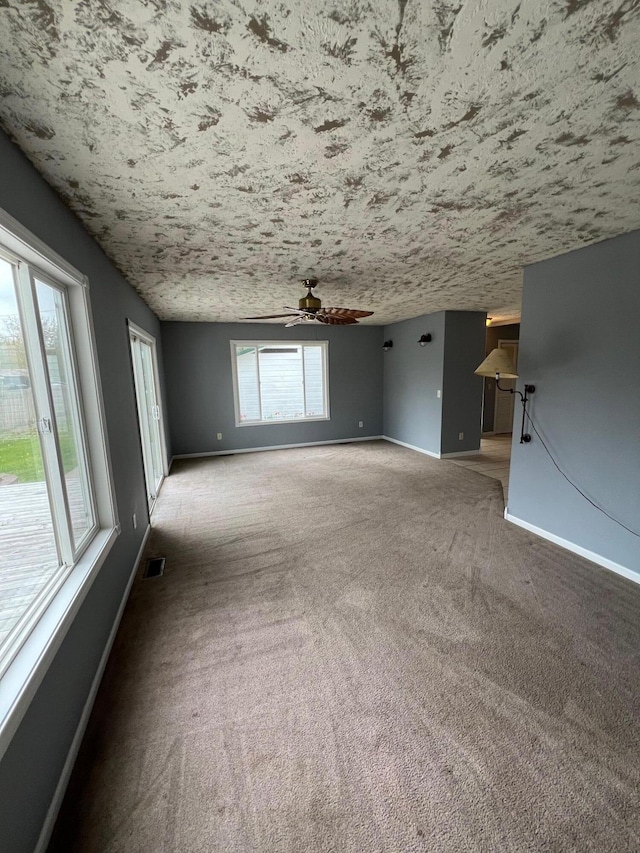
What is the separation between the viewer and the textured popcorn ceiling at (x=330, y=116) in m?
0.85

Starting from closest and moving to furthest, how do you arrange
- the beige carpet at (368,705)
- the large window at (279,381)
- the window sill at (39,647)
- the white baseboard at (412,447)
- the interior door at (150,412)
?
the window sill at (39,647), the beige carpet at (368,705), the interior door at (150,412), the white baseboard at (412,447), the large window at (279,381)

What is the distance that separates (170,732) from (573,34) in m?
2.70

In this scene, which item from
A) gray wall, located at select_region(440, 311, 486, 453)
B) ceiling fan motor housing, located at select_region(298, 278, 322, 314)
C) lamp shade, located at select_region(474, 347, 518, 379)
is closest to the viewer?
lamp shade, located at select_region(474, 347, 518, 379)

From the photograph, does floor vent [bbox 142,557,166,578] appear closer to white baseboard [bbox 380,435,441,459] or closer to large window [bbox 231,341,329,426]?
large window [bbox 231,341,329,426]

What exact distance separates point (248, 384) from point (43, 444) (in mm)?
4849

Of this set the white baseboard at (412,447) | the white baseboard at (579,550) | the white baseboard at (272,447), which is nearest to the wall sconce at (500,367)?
the white baseboard at (579,550)

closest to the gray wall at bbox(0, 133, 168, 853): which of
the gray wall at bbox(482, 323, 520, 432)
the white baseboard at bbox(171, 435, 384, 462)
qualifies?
the white baseboard at bbox(171, 435, 384, 462)

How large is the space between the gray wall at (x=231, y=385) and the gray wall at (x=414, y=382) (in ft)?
1.08

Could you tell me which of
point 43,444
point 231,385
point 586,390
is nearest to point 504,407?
point 586,390

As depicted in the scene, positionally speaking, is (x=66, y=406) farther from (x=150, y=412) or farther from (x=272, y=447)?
(x=272, y=447)

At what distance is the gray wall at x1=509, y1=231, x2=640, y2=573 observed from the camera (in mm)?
2379

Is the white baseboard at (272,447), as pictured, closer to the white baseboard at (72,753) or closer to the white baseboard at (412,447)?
the white baseboard at (412,447)

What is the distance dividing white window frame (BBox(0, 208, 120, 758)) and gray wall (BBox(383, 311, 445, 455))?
189 inches

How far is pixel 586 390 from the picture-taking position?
104 inches
